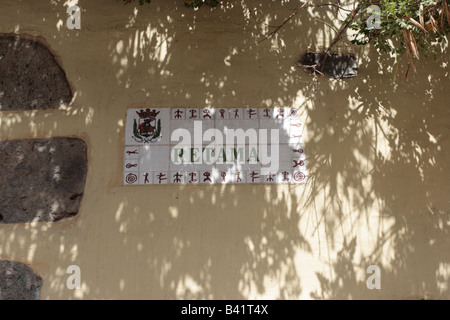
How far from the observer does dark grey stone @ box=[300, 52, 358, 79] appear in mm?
3705

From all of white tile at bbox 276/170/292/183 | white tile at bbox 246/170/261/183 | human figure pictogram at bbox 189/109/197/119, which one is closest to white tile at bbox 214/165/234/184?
white tile at bbox 246/170/261/183

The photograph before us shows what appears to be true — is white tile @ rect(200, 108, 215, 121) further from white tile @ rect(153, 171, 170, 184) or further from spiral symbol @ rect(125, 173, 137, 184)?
spiral symbol @ rect(125, 173, 137, 184)

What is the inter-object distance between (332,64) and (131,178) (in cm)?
206

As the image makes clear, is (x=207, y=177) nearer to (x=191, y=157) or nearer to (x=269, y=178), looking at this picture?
(x=191, y=157)

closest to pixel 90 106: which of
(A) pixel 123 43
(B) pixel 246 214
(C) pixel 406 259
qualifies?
(A) pixel 123 43

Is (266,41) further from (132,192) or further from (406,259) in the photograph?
(406,259)

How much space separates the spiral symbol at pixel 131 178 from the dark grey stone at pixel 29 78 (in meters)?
0.88

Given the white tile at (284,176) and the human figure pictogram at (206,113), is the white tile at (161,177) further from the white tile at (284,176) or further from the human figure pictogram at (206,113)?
the white tile at (284,176)

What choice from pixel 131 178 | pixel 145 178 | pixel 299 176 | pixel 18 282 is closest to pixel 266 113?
pixel 299 176

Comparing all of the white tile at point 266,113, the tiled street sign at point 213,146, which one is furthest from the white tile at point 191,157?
the white tile at point 266,113

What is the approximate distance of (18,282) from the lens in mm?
3186

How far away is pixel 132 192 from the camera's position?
3387mm

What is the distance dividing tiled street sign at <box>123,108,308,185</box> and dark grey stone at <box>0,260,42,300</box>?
3.35ft

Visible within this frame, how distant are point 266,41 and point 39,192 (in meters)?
2.38
